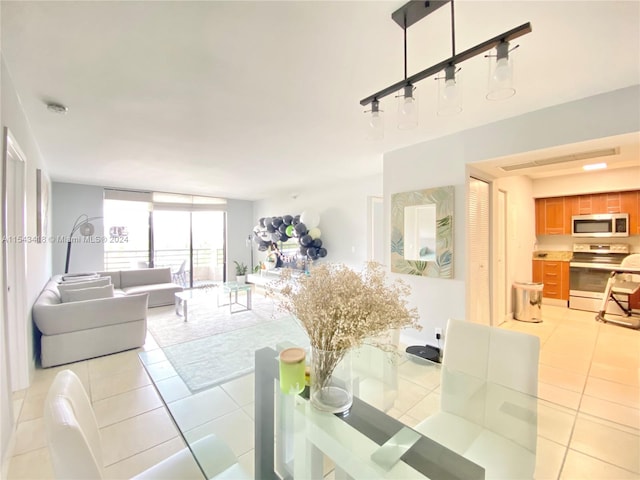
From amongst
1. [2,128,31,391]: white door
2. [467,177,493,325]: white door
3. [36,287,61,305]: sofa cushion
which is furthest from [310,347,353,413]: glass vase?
[36,287,61,305]: sofa cushion

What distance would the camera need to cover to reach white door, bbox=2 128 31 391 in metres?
2.32

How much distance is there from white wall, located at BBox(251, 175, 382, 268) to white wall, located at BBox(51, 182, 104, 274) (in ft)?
13.8

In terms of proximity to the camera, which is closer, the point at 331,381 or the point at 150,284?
the point at 331,381

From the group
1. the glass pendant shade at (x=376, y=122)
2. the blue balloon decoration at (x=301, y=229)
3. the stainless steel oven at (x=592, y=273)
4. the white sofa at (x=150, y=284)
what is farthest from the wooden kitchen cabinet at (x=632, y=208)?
the white sofa at (x=150, y=284)

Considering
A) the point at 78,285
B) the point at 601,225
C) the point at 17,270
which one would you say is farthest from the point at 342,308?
the point at 601,225

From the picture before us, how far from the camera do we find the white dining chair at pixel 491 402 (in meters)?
1.25

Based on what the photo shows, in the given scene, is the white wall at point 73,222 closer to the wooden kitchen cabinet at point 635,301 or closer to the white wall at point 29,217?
the white wall at point 29,217

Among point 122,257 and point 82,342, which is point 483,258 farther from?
point 122,257

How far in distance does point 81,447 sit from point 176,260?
23.8 feet

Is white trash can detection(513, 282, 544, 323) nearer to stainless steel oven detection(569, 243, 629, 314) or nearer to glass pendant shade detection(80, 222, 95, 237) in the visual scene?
stainless steel oven detection(569, 243, 629, 314)

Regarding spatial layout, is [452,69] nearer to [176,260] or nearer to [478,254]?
[478,254]

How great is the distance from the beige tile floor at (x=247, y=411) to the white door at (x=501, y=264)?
82 centimetres

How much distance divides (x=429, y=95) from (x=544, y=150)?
122 centimetres

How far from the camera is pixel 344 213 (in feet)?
18.7
